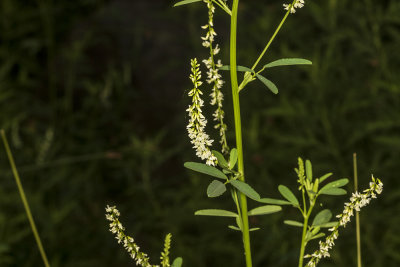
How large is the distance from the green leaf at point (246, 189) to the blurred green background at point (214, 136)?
1.04 metres

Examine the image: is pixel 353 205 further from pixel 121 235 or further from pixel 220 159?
pixel 121 235

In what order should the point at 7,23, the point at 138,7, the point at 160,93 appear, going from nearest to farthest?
the point at 7,23
the point at 160,93
the point at 138,7

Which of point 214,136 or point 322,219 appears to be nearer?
point 322,219

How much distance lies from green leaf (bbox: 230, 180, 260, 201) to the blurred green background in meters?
1.04

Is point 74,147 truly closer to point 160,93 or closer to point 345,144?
point 160,93

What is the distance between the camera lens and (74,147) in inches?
122

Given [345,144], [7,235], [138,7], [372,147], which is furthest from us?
[138,7]

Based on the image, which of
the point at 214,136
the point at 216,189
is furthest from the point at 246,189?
the point at 214,136

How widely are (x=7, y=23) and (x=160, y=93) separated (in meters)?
1.18

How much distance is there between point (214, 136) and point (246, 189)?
207 cm

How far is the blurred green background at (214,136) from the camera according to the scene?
2.32 m

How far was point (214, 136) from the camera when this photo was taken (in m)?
2.79

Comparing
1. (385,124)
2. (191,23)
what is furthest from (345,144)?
(191,23)

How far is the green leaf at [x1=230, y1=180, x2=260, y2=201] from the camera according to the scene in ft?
2.32
